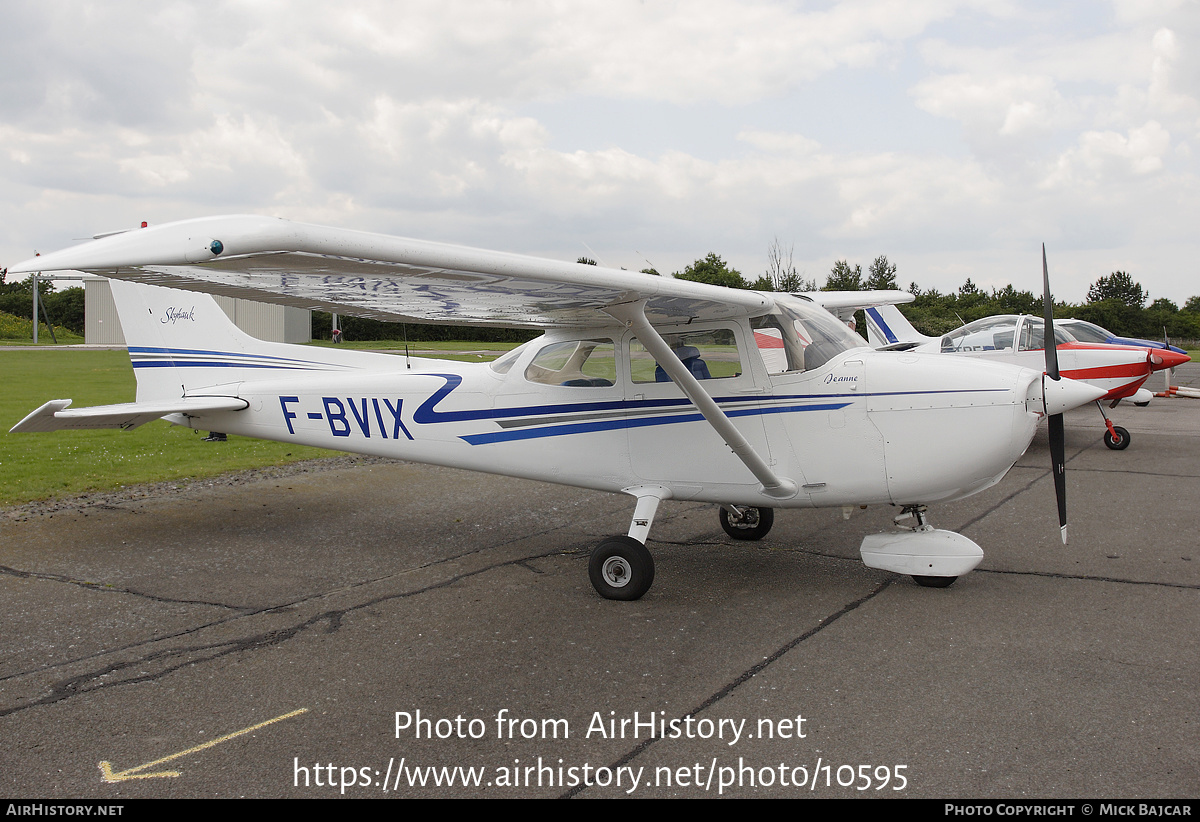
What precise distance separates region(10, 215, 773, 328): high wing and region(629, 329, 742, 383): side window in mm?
158

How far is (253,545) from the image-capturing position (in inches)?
269

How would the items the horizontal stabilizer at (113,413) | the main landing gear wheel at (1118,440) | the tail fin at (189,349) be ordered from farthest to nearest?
the main landing gear wheel at (1118,440)
the tail fin at (189,349)
the horizontal stabilizer at (113,413)

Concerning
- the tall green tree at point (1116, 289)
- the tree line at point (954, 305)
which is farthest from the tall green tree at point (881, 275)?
the tall green tree at point (1116, 289)

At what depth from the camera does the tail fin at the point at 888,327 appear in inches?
640

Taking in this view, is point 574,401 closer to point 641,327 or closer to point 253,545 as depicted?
point 641,327

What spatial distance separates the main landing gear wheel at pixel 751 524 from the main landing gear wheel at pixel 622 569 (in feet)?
5.68

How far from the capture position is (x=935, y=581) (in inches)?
216

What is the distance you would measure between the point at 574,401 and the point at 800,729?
3.21 meters

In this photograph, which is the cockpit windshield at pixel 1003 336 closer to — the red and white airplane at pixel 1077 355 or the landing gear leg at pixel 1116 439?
the red and white airplane at pixel 1077 355

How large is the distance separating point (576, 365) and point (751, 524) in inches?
84.6

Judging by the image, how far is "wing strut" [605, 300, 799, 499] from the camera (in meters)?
4.96

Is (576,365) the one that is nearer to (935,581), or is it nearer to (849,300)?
(935,581)

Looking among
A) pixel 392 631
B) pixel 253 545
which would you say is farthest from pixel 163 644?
pixel 253 545

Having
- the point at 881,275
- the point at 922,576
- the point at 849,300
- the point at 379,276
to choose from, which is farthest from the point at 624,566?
the point at 881,275
